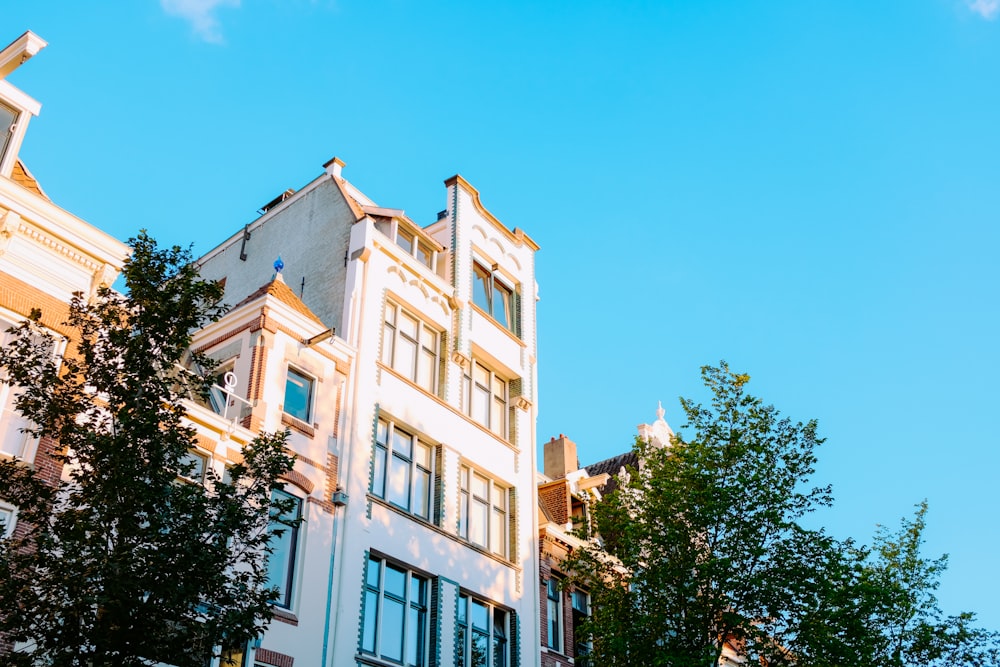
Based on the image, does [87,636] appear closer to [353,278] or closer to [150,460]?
[150,460]

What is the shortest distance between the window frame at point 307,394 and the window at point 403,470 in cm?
199

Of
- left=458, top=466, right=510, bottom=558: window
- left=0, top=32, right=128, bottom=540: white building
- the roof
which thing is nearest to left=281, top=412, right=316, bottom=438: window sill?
the roof

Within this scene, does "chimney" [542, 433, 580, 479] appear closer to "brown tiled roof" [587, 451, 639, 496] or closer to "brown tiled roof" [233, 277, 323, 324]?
"brown tiled roof" [587, 451, 639, 496]

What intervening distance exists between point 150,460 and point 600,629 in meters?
13.9

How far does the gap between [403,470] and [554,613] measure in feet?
24.7

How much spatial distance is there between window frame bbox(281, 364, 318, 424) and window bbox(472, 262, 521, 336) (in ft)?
26.1

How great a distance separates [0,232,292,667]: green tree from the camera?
1348 cm

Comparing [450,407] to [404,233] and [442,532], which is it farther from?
[404,233]

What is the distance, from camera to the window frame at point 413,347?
28078mm

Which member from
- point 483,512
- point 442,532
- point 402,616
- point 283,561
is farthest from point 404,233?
point 283,561

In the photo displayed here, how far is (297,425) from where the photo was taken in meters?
24.0

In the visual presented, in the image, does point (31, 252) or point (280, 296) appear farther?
point (280, 296)

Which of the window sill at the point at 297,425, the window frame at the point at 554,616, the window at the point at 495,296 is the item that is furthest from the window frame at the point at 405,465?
the window at the point at 495,296

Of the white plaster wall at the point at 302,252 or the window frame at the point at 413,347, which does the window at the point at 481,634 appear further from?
the white plaster wall at the point at 302,252
